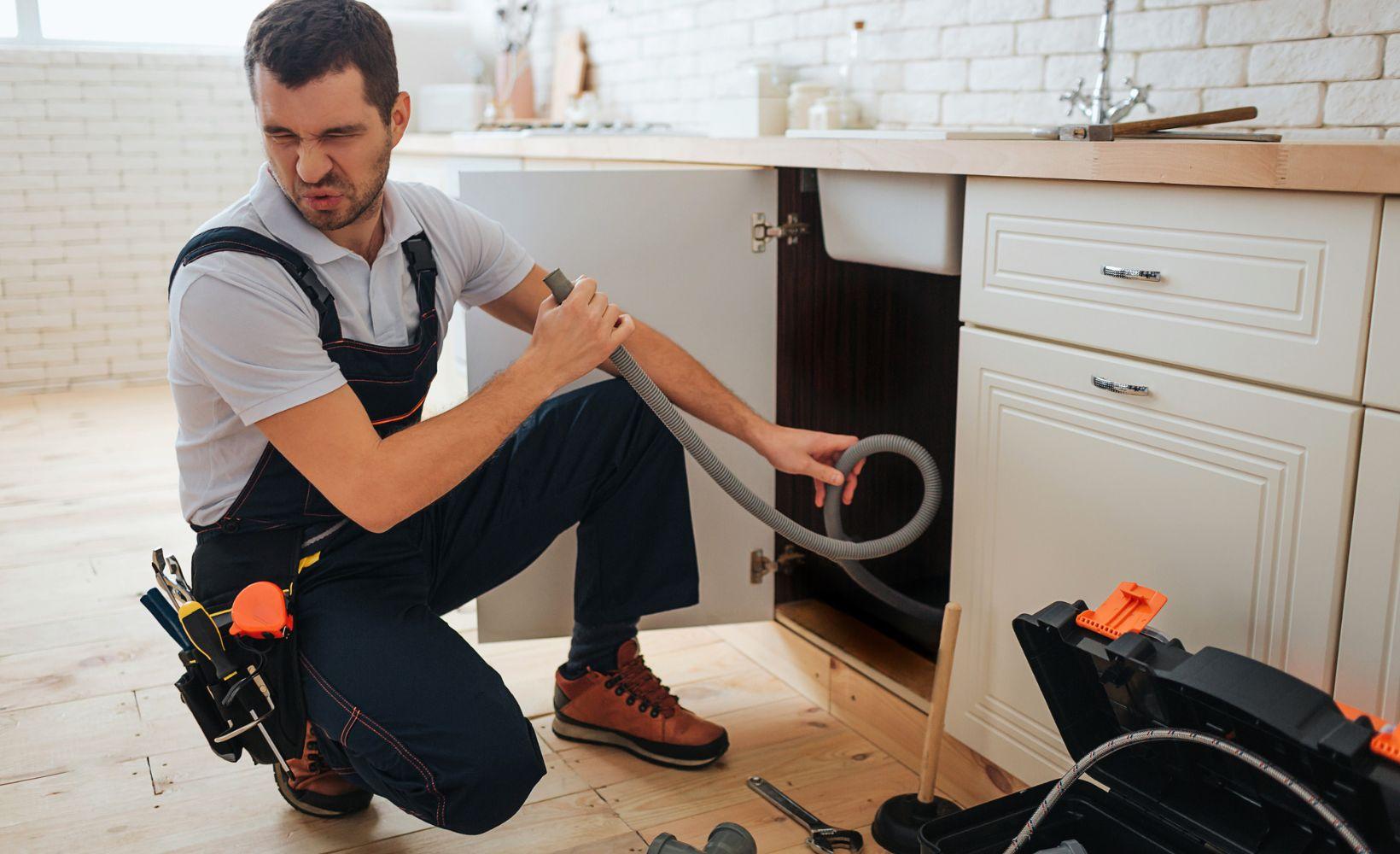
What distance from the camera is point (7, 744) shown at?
1.97m

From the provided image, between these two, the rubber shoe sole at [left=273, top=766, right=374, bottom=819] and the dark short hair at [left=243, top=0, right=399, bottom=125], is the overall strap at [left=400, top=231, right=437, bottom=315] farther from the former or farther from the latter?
the rubber shoe sole at [left=273, top=766, right=374, bottom=819]

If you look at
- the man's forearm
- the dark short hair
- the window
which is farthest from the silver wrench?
the window

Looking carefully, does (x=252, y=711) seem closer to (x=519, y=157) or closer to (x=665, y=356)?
(x=665, y=356)

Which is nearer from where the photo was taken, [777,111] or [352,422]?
[352,422]

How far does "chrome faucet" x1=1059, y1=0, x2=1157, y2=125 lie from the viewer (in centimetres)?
200

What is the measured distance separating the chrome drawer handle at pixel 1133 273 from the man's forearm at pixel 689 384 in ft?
1.98

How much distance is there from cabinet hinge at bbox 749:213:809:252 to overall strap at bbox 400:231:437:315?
59 cm

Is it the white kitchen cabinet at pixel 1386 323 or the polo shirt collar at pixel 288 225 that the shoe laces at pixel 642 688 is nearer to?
the polo shirt collar at pixel 288 225

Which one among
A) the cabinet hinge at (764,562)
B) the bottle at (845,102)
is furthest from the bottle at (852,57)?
the cabinet hinge at (764,562)

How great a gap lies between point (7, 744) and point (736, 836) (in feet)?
4.15

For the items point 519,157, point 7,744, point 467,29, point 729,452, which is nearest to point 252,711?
point 7,744

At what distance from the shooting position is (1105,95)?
80.4 inches

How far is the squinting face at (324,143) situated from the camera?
1.46 m

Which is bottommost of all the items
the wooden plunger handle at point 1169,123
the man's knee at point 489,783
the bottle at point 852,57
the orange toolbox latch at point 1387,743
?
the man's knee at point 489,783
